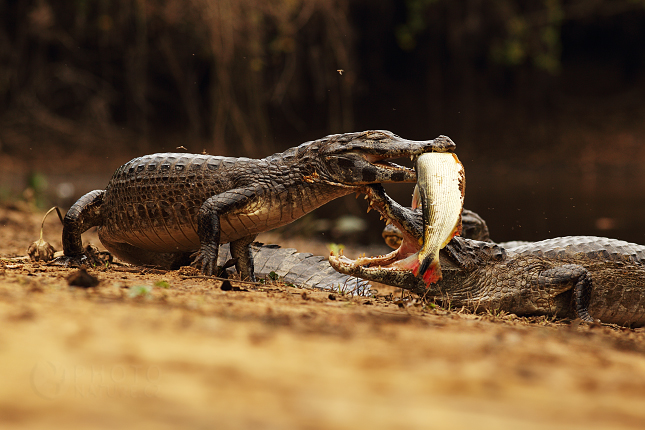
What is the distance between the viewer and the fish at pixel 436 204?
3.55 metres

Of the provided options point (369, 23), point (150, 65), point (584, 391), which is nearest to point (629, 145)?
point (369, 23)

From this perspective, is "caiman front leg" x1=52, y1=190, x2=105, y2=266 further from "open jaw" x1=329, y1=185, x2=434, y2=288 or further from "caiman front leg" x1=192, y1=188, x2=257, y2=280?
"open jaw" x1=329, y1=185, x2=434, y2=288

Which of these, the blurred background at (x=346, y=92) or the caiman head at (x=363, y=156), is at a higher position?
the blurred background at (x=346, y=92)

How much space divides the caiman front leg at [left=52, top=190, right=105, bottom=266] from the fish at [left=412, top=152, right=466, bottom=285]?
2644 millimetres

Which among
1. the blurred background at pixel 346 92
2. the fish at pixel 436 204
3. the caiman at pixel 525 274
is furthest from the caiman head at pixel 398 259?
the blurred background at pixel 346 92

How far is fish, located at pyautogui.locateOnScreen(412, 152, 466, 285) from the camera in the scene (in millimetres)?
3553

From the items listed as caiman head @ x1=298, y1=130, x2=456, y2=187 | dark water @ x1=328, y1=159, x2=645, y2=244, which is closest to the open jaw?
caiman head @ x1=298, y1=130, x2=456, y2=187

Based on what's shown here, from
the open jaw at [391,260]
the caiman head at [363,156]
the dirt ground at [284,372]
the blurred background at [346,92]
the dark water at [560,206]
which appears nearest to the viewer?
the dirt ground at [284,372]

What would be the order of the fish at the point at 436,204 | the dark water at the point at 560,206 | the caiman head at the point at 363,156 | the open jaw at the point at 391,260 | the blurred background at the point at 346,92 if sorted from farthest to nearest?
the blurred background at the point at 346,92 → the dark water at the point at 560,206 → the open jaw at the point at 391,260 → the caiman head at the point at 363,156 → the fish at the point at 436,204

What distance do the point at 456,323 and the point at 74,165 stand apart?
13821mm

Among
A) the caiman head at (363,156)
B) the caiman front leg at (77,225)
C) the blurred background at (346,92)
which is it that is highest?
the blurred background at (346,92)

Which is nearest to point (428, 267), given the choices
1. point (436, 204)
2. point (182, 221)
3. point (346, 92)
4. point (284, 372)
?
point (436, 204)

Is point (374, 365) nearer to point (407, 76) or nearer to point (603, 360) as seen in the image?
point (603, 360)

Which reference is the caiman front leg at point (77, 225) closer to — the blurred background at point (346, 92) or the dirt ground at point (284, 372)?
the dirt ground at point (284, 372)
